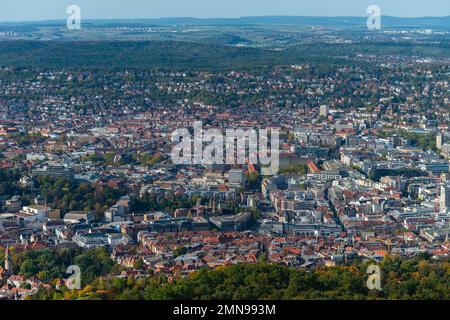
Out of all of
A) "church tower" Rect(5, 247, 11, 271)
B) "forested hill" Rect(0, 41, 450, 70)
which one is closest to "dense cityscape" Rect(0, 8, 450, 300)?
"church tower" Rect(5, 247, 11, 271)

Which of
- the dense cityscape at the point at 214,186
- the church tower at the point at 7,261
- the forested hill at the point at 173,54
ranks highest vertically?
the forested hill at the point at 173,54

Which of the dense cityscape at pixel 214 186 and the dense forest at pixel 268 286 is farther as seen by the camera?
the dense cityscape at pixel 214 186

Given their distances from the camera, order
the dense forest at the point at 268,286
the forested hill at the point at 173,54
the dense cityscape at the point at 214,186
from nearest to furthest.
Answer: the dense forest at the point at 268,286 → the dense cityscape at the point at 214,186 → the forested hill at the point at 173,54

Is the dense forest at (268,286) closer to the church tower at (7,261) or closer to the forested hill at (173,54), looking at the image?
the church tower at (7,261)

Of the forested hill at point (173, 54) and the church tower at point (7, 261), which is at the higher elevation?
the forested hill at point (173, 54)

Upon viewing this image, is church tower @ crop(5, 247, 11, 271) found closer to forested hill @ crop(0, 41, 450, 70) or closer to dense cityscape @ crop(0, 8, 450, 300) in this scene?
dense cityscape @ crop(0, 8, 450, 300)

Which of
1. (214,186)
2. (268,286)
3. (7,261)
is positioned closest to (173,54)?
(214,186)

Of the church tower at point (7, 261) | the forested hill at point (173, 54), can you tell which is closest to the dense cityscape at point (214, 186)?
the church tower at point (7, 261)

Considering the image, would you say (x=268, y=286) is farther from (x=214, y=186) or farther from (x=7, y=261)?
(x=214, y=186)
